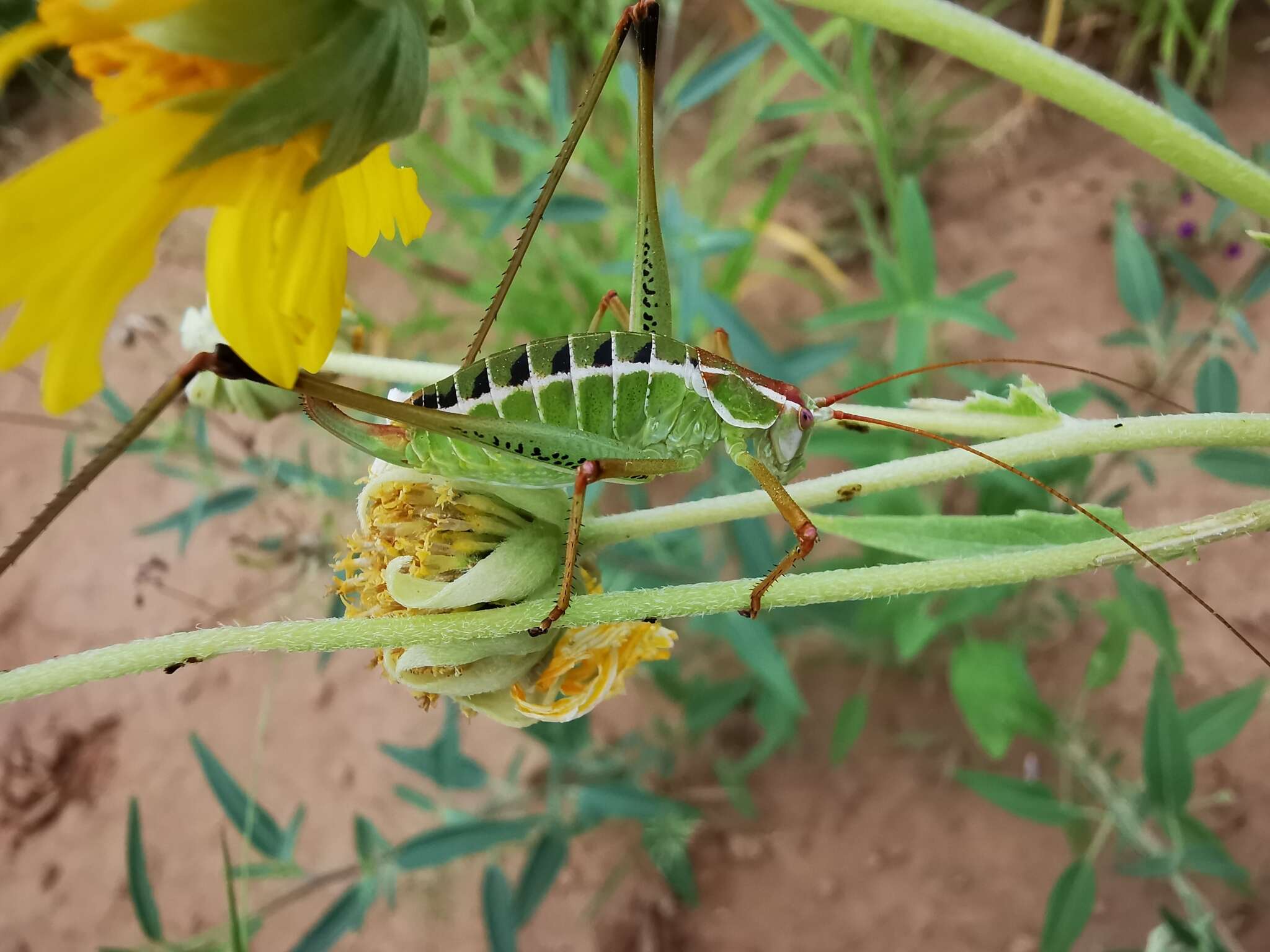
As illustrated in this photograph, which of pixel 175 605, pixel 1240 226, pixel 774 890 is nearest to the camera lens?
pixel 774 890

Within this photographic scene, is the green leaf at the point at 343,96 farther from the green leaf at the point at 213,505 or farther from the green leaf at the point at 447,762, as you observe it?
the green leaf at the point at 213,505

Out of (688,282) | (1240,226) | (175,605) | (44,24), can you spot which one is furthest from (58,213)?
(1240,226)

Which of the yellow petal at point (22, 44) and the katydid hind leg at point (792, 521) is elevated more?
the yellow petal at point (22, 44)

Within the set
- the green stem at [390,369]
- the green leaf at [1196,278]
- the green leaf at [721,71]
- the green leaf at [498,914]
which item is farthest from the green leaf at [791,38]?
the green leaf at [498,914]

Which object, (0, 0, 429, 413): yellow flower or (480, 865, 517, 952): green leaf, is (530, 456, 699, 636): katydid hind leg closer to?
(0, 0, 429, 413): yellow flower

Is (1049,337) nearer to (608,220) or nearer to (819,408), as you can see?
(608,220)

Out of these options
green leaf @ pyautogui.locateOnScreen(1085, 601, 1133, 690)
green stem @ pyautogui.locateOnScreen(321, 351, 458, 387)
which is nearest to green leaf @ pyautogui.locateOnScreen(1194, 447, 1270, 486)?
green leaf @ pyautogui.locateOnScreen(1085, 601, 1133, 690)
